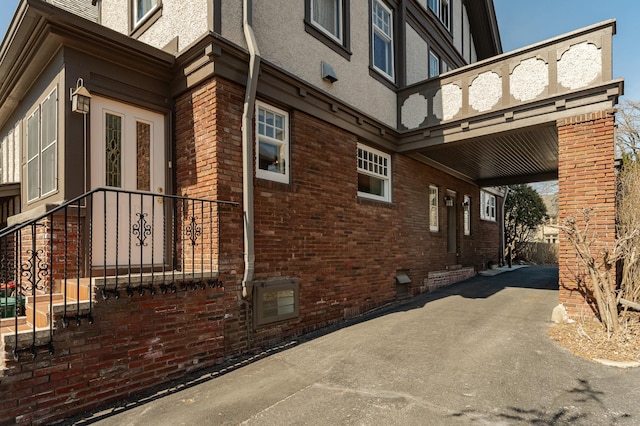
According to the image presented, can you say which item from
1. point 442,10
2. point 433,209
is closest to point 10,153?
point 433,209

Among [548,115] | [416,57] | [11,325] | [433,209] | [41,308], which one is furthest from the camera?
[433,209]

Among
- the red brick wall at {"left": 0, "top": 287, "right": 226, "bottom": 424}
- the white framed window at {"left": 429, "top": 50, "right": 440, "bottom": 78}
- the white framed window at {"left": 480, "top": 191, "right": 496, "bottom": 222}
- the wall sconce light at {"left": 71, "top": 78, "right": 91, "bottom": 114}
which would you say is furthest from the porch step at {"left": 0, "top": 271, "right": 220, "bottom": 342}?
the white framed window at {"left": 480, "top": 191, "right": 496, "bottom": 222}

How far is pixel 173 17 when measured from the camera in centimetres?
557

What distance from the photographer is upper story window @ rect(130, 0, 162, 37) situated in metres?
5.87

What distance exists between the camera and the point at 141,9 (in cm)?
648

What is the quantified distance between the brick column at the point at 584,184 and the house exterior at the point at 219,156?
0.17ft

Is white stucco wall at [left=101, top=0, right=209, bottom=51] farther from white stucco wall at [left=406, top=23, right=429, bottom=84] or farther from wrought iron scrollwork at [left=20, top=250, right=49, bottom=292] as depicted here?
white stucco wall at [left=406, top=23, right=429, bottom=84]

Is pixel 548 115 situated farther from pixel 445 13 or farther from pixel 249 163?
pixel 445 13

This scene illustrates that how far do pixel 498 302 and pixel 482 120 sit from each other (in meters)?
3.87

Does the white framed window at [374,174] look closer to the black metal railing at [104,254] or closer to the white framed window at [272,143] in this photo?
the white framed window at [272,143]

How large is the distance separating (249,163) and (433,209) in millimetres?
6888

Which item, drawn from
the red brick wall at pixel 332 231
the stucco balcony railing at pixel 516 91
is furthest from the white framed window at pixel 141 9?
the stucco balcony railing at pixel 516 91

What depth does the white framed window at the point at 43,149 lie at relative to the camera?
16.3 feet

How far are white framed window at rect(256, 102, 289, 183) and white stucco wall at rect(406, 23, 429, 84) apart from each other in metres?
4.86
